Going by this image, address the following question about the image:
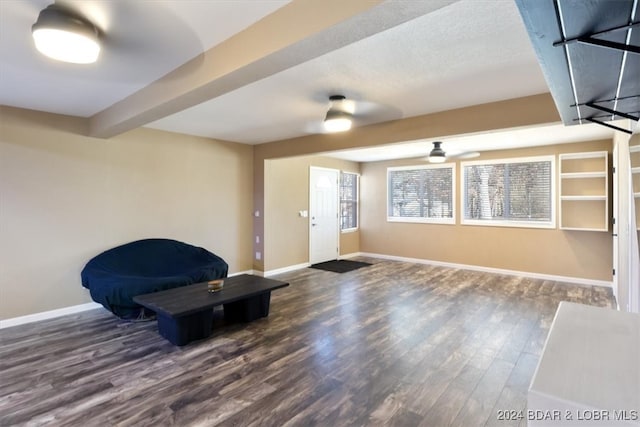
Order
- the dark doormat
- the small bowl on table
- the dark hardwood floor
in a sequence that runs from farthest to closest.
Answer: the dark doormat < the small bowl on table < the dark hardwood floor

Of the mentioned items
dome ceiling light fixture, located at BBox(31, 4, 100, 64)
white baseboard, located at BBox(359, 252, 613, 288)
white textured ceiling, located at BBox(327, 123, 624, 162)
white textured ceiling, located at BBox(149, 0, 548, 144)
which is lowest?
white baseboard, located at BBox(359, 252, 613, 288)

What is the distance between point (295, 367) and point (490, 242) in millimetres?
5190

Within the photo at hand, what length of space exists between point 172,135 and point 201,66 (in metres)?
3.08

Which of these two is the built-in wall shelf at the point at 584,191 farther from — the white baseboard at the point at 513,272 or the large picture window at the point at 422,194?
the large picture window at the point at 422,194

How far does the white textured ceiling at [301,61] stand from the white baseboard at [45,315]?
7.86 feet

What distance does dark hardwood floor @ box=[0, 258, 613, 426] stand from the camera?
7.10 ft

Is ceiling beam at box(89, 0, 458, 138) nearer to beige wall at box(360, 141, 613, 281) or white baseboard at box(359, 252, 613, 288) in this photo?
beige wall at box(360, 141, 613, 281)

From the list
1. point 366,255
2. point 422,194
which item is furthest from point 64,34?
point 366,255

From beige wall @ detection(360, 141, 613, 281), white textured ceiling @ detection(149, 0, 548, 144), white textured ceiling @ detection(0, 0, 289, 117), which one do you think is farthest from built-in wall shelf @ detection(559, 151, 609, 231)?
white textured ceiling @ detection(0, 0, 289, 117)

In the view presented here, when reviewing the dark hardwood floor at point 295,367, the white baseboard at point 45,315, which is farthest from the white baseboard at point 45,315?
the dark hardwood floor at point 295,367

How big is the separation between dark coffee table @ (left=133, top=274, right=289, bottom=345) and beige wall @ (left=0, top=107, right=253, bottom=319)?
4.64 ft

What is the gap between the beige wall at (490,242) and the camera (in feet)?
18.0

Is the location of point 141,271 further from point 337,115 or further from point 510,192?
point 510,192

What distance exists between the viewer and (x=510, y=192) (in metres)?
6.25
